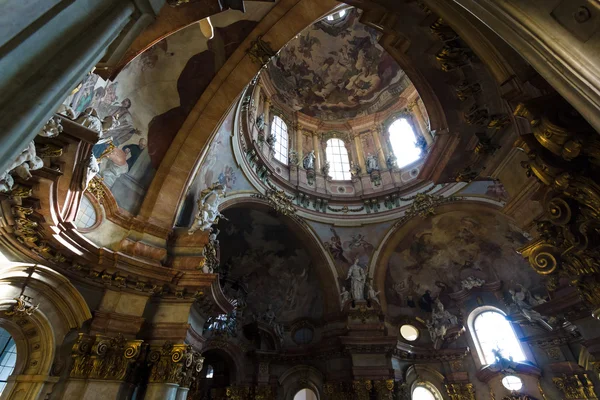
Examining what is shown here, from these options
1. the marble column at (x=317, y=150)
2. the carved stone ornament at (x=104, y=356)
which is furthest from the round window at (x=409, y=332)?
the carved stone ornament at (x=104, y=356)

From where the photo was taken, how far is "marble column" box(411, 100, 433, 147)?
14.1m

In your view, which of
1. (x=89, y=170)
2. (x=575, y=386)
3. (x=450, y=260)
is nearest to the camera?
(x=89, y=170)

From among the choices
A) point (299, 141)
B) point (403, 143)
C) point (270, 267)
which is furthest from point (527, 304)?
point (299, 141)

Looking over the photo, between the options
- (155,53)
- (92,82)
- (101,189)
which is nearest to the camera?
(92,82)

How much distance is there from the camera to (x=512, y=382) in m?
10.5

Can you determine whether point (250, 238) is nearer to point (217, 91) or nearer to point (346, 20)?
point (217, 91)

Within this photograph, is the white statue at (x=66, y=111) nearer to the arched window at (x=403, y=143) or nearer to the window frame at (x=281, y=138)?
the window frame at (x=281, y=138)

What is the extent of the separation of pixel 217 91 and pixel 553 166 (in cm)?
701

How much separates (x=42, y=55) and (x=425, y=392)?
14140 mm

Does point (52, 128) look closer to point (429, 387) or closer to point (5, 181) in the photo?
point (5, 181)

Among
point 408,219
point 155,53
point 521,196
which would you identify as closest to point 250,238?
point 408,219

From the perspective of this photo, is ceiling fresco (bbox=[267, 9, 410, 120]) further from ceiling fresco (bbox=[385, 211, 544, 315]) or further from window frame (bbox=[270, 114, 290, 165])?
ceiling fresco (bbox=[385, 211, 544, 315])

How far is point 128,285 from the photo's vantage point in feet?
19.1

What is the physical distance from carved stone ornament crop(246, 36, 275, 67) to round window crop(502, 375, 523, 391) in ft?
41.8
